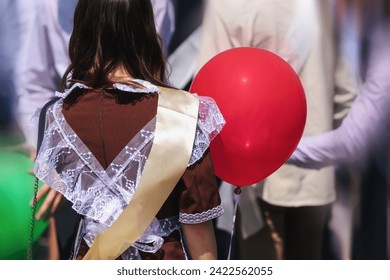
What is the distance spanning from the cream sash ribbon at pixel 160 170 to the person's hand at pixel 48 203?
1.26 meters

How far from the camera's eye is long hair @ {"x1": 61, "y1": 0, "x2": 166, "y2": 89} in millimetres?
2066

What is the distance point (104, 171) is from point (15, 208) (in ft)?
4.46

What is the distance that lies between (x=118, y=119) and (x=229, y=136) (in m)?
0.43

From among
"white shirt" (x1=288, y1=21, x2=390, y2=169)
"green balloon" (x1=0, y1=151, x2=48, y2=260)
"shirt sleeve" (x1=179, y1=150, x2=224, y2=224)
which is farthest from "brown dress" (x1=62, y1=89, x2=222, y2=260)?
"white shirt" (x1=288, y1=21, x2=390, y2=169)

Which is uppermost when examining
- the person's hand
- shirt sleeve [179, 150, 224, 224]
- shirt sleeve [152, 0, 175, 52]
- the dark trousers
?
shirt sleeve [152, 0, 175, 52]

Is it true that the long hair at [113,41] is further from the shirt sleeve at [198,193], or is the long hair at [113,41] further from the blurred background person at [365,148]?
the blurred background person at [365,148]

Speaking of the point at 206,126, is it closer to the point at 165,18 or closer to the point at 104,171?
the point at 104,171

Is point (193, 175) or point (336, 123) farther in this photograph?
point (336, 123)

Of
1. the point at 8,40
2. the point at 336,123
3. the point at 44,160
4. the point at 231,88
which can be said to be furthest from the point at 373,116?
the point at 44,160

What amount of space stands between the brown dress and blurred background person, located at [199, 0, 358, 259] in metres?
1.38

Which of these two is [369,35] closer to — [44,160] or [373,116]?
[373,116]

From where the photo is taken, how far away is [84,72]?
2133mm

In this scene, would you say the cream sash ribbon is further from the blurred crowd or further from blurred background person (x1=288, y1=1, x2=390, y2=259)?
blurred background person (x1=288, y1=1, x2=390, y2=259)

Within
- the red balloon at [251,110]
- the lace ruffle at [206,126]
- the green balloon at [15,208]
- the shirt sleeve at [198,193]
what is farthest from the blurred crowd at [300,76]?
the shirt sleeve at [198,193]
